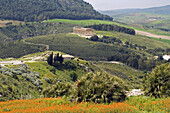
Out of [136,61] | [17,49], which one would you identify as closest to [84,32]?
[136,61]

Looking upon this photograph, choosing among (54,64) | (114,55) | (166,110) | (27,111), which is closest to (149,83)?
(166,110)

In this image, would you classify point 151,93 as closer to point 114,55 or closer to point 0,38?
point 114,55

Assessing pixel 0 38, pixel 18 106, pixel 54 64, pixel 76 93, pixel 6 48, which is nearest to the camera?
pixel 18 106

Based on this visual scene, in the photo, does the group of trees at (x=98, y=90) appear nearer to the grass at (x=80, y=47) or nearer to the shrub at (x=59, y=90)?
the shrub at (x=59, y=90)

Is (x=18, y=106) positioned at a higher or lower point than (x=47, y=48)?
higher

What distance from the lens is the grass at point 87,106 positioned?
65.9ft

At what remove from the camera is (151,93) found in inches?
1049

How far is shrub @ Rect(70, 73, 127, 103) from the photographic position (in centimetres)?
2373

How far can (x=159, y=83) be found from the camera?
87.2 ft

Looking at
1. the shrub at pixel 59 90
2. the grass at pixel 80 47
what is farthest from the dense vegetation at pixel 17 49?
the shrub at pixel 59 90

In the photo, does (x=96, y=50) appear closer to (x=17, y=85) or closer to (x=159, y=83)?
(x=17, y=85)

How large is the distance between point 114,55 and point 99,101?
126 metres

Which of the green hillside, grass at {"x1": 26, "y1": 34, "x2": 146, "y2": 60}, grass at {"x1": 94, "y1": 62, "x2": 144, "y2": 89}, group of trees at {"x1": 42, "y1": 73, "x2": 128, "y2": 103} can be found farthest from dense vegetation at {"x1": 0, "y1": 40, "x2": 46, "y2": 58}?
group of trees at {"x1": 42, "y1": 73, "x2": 128, "y2": 103}

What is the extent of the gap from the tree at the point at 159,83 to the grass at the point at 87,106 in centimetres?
157
